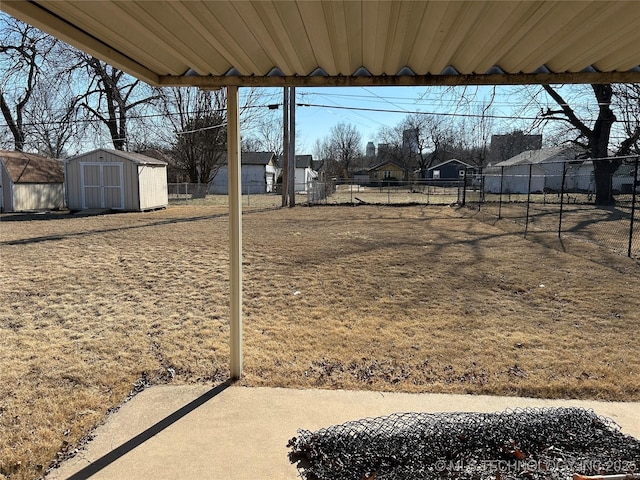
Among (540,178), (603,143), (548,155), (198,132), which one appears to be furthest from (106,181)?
(548,155)

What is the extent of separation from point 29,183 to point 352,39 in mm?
20989

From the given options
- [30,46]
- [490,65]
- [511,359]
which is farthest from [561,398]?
[30,46]

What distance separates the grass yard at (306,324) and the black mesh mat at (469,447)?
Result: 2.12 feet

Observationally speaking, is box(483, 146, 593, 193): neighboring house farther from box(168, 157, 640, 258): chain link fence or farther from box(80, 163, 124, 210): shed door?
box(80, 163, 124, 210): shed door

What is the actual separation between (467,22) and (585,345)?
3.59 meters

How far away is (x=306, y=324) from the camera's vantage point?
487cm

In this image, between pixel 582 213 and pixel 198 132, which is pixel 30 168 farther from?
pixel 582 213

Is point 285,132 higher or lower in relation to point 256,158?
lower

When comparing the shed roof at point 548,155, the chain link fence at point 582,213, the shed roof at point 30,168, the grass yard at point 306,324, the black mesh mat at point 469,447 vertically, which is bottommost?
the grass yard at point 306,324

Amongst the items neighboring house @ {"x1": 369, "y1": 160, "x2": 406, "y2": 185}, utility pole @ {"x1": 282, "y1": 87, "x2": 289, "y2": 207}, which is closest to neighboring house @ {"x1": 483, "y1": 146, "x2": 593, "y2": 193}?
utility pole @ {"x1": 282, "y1": 87, "x2": 289, "y2": 207}

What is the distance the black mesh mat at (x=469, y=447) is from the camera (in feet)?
6.93

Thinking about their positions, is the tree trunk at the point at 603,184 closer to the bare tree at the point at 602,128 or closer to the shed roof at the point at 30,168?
the bare tree at the point at 602,128

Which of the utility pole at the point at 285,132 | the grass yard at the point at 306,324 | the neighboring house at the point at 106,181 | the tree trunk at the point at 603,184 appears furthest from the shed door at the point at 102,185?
the tree trunk at the point at 603,184

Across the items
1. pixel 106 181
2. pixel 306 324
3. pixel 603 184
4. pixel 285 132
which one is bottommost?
pixel 306 324
